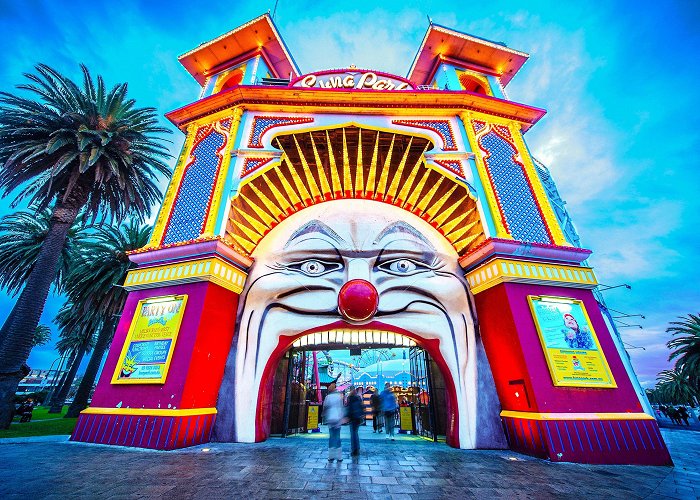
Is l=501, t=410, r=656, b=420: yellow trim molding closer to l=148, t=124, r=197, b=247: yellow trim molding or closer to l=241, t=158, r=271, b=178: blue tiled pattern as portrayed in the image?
l=241, t=158, r=271, b=178: blue tiled pattern

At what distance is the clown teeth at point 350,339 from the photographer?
31.4 ft

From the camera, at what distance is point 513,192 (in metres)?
9.77

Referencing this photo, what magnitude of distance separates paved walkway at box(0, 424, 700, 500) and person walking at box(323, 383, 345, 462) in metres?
0.29

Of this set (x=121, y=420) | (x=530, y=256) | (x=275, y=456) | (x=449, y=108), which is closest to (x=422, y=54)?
(x=449, y=108)

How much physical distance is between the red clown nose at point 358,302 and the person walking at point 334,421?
1.99m

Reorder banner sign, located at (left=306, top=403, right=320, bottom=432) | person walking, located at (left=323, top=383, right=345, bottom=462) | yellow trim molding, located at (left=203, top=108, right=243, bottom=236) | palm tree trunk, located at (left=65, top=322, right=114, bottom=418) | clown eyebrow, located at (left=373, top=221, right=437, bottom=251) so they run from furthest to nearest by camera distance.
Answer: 1. palm tree trunk, located at (left=65, top=322, right=114, bottom=418)
2. banner sign, located at (left=306, top=403, right=320, bottom=432)
3. clown eyebrow, located at (left=373, top=221, right=437, bottom=251)
4. yellow trim molding, located at (left=203, top=108, right=243, bottom=236)
5. person walking, located at (left=323, top=383, right=345, bottom=462)

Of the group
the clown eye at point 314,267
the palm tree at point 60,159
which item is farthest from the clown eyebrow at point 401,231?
the palm tree at point 60,159

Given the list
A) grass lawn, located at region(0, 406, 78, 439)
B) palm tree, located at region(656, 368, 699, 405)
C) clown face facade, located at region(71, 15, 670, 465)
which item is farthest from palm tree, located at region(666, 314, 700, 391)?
grass lawn, located at region(0, 406, 78, 439)

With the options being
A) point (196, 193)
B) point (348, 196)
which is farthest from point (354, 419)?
point (196, 193)

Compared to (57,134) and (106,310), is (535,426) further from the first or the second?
(106,310)

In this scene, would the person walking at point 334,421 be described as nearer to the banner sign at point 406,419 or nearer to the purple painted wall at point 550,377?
the purple painted wall at point 550,377

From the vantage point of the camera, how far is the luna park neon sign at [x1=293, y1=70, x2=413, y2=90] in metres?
11.5

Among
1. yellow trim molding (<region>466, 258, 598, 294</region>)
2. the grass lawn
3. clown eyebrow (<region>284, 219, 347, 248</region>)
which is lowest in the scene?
the grass lawn

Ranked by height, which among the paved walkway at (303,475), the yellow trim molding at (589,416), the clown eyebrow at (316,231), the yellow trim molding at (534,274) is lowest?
the paved walkway at (303,475)
